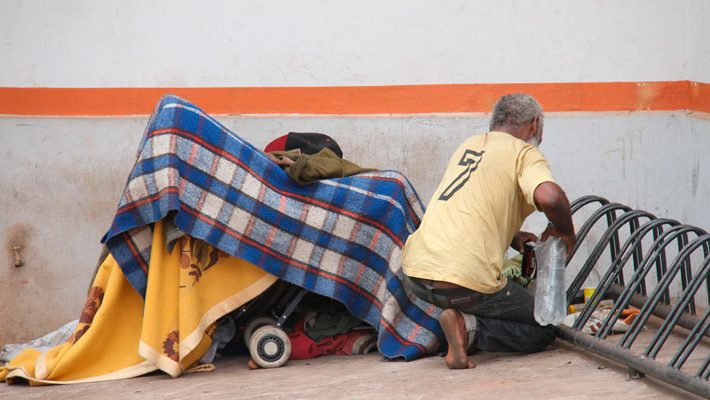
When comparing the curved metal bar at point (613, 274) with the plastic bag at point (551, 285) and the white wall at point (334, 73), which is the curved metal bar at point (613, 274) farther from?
the white wall at point (334, 73)

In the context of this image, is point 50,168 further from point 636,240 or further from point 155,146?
point 636,240

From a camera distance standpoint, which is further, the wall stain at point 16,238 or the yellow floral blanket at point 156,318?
the wall stain at point 16,238

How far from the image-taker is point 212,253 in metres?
5.41

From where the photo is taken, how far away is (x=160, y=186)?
5.20 m

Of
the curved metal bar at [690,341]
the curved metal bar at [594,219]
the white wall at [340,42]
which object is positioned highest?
the white wall at [340,42]

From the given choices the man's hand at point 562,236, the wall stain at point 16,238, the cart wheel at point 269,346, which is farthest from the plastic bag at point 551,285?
the wall stain at point 16,238

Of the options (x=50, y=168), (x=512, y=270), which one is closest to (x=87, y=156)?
(x=50, y=168)

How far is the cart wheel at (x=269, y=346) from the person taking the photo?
5445mm

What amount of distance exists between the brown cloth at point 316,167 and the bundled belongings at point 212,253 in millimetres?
50

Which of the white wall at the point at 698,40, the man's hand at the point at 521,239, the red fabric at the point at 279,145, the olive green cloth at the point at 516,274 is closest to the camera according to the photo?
the man's hand at the point at 521,239

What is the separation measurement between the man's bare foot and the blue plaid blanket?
0.30m

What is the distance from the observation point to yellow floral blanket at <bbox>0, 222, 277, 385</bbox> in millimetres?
5230

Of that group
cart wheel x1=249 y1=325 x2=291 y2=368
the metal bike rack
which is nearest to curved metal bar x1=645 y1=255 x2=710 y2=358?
the metal bike rack

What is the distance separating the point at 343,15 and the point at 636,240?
2382mm
